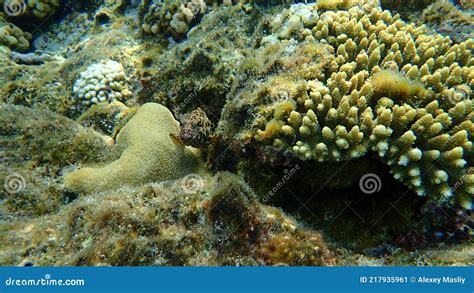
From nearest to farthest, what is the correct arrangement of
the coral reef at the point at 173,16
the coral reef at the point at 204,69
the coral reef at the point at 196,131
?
the coral reef at the point at 196,131
the coral reef at the point at 204,69
the coral reef at the point at 173,16

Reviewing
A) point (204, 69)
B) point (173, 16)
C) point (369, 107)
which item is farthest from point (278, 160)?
point (173, 16)

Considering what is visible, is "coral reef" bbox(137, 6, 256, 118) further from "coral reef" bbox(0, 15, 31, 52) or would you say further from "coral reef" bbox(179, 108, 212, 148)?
"coral reef" bbox(0, 15, 31, 52)

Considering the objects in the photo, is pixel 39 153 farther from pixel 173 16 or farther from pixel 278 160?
pixel 173 16

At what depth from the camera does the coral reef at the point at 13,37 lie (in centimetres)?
815

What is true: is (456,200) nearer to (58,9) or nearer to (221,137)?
(221,137)

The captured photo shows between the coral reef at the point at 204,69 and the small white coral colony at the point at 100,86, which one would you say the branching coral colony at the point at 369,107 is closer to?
the coral reef at the point at 204,69

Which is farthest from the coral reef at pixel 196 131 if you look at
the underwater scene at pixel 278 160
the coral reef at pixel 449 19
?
the coral reef at pixel 449 19

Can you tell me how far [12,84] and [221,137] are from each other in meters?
5.04

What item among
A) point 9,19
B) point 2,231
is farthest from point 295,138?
point 9,19

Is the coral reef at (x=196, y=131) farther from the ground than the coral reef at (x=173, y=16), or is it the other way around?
the coral reef at (x=173, y=16)

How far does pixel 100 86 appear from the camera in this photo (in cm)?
595

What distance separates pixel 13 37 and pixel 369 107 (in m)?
9.29

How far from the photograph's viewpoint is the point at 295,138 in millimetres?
3256

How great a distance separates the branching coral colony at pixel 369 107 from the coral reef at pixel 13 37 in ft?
24.8
